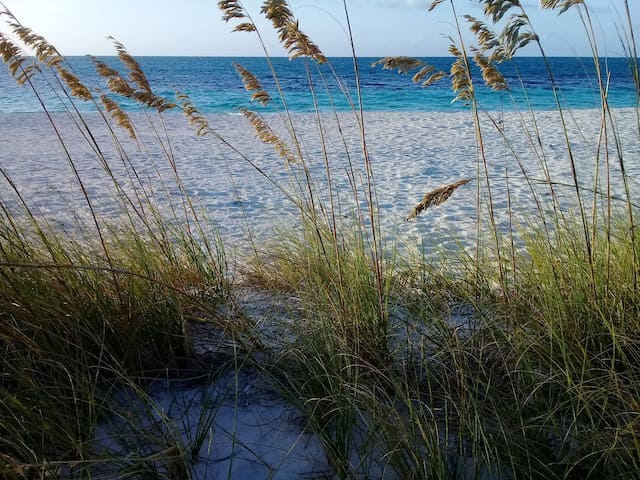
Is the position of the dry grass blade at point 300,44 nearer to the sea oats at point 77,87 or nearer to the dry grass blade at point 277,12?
the dry grass blade at point 277,12

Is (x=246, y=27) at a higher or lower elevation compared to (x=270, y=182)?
higher

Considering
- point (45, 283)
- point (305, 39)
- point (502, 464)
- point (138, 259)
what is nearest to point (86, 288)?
point (45, 283)

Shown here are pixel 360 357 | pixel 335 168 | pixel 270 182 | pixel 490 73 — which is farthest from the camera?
pixel 335 168

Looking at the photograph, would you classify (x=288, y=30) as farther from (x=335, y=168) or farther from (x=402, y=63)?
(x=335, y=168)

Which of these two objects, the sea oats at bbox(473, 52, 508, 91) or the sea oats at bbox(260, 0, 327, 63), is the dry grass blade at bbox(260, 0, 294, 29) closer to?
the sea oats at bbox(260, 0, 327, 63)

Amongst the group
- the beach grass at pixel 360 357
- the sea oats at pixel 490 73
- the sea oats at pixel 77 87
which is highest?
the sea oats at pixel 77 87

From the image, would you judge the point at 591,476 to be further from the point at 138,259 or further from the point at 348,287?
the point at 138,259

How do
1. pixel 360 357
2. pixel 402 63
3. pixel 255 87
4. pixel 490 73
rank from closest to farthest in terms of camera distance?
pixel 360 357 → pixel 402 63 → pixel 490 73 → pixel 255 87

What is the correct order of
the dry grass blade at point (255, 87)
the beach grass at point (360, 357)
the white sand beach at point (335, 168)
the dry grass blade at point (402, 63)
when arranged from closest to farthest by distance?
the beach grass at point (360, 357), the dry grass blade at point (402, 63), the dry grass blade at point (255, 87), the white sand beach at point (335, 168)

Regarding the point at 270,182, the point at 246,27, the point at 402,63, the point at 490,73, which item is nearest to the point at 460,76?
the point at 490,73

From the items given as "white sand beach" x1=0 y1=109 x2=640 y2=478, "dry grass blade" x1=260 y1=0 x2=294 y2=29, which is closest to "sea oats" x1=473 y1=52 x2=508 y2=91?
"white sand beach" x1=0 y1=109 x2=640 y2=478

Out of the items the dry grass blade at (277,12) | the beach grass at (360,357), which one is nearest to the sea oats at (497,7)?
the beach grass at (360,357)

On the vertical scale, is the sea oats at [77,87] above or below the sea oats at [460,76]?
above

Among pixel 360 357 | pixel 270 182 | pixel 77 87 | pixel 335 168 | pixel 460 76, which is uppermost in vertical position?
pixel 77 87
